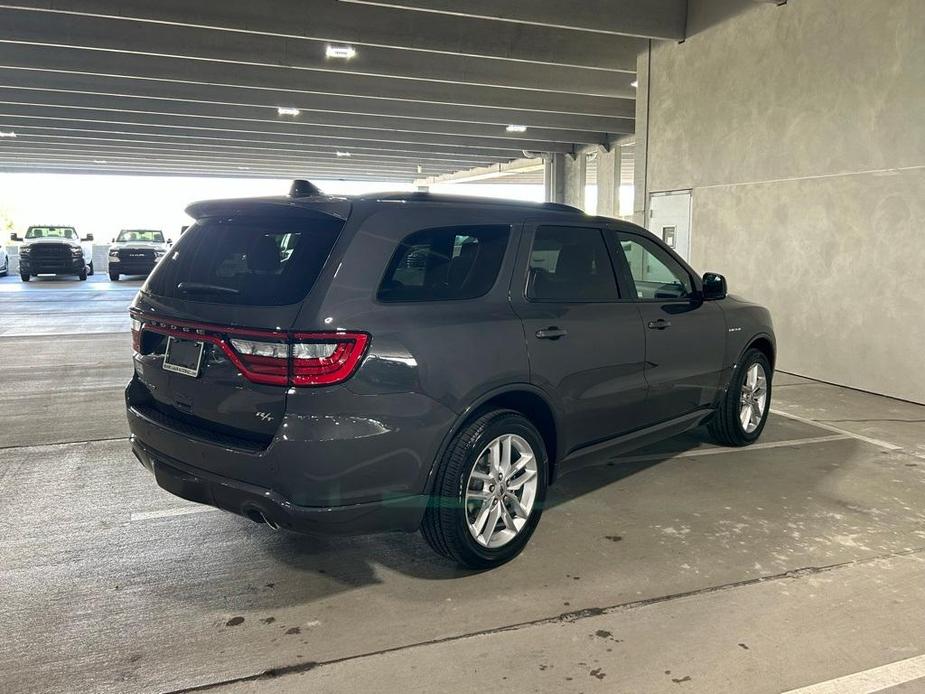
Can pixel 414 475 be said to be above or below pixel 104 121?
below

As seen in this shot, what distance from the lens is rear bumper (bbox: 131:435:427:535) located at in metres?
2.84

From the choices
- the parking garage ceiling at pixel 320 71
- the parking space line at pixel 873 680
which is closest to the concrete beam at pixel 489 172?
the parking garage ceiling at pixel 320 71

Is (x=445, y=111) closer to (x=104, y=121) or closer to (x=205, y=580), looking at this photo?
(x=104, y=121)

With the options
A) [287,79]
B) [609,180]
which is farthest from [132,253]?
[609,180]

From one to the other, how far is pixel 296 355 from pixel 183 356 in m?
0.69

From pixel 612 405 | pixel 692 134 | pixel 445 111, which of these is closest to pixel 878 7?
pixel 692 134

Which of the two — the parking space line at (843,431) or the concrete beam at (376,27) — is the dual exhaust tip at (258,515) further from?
the concrete beam at (376,27)

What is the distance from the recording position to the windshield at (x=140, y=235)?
23094mm

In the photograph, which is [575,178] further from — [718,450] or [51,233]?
[718,450]

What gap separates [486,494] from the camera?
339cm

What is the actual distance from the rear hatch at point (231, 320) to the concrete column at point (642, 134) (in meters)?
9.19

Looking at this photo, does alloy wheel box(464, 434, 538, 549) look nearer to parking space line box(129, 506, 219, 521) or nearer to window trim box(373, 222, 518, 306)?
window trim box(373, 222, 518, 306)

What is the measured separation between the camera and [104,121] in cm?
1845

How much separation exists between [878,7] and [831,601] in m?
6.72
